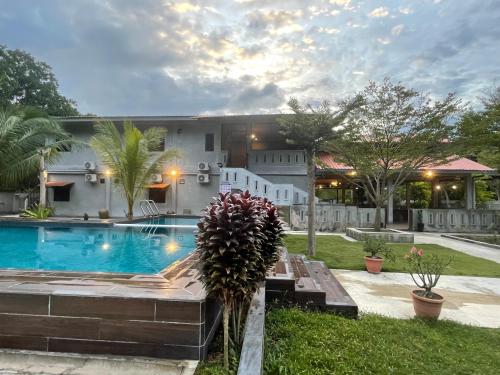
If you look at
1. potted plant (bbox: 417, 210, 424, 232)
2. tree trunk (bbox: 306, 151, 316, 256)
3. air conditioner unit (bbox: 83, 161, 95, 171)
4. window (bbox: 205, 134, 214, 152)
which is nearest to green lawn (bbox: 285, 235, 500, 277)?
tree trunk (bbox: 306, 151, 316, 256)

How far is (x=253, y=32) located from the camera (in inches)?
538

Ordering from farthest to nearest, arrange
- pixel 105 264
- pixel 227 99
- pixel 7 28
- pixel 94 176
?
pixel 227 99
pixel 7 28
pixel 94 176
pixel 105 264

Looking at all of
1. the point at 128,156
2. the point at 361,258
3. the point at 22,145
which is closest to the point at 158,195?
the point at 128,156

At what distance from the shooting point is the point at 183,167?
58.8ft

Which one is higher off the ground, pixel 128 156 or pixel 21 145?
pixel 21 145

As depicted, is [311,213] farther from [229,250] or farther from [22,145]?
[22,145]

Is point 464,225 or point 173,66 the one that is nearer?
point 464,225

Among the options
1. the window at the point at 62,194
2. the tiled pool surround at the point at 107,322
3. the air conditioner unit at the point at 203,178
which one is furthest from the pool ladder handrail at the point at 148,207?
the tiled pool surround at the point at 107,322

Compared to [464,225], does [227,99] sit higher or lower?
higher

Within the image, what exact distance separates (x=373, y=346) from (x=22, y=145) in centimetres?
1733

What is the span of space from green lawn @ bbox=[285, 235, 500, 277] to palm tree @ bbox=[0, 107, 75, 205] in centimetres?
1344

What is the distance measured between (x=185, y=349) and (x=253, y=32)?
14374mm

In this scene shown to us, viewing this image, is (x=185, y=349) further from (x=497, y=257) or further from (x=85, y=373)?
(x=497, y=257)

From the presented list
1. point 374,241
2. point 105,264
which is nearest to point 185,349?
point 105,264
